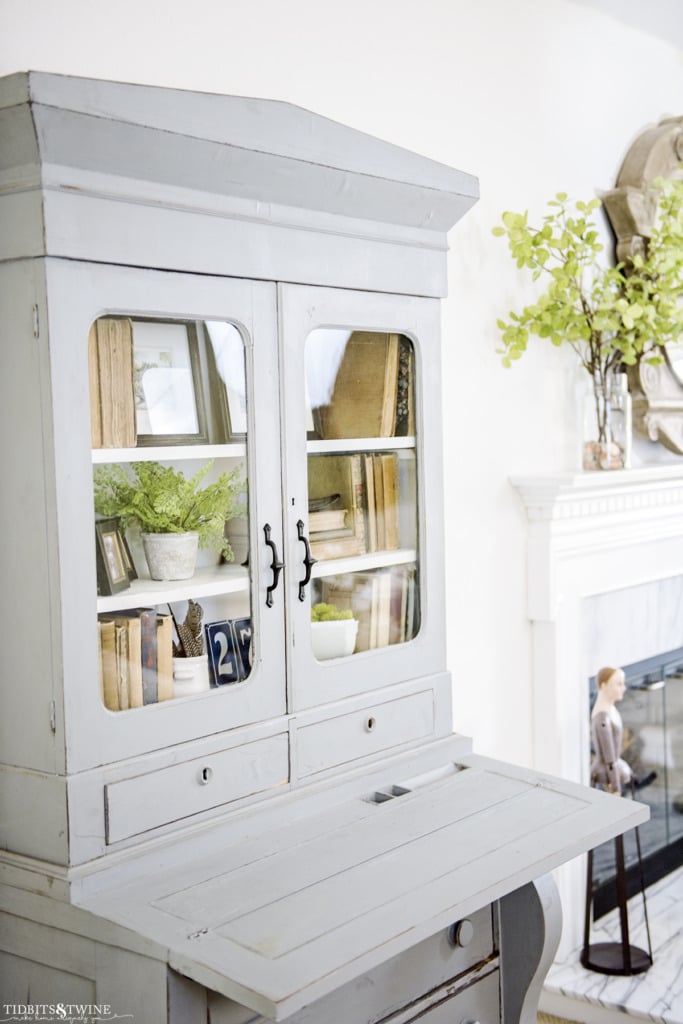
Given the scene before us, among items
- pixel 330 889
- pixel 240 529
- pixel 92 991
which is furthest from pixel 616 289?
pixel 92 991

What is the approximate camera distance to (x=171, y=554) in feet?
5.31

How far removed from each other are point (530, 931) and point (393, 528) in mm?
741

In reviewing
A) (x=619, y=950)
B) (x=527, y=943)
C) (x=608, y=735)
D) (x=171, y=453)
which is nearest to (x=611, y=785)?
(x=608, y=735)

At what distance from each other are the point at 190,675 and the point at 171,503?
0.27 meters

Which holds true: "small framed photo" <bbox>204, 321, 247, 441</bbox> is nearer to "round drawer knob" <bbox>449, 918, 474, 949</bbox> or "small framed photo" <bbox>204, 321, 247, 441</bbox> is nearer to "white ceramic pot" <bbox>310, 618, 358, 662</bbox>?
"white ceramic pot" <bbox>310, 618, 358, 662</bbox>

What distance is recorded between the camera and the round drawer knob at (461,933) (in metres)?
1.71

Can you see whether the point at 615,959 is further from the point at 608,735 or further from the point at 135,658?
the point at 135,658

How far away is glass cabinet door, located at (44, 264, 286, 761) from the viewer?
148 centimetres

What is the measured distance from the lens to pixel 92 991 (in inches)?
57.7

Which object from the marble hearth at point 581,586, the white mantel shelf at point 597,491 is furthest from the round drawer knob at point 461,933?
the white mantel shelf at point 597,491

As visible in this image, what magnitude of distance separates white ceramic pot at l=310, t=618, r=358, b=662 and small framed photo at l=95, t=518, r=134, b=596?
371 mm

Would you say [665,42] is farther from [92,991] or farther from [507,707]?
[92,991]

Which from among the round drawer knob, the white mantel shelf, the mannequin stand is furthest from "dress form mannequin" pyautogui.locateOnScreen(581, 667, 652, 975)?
the round drawer knob

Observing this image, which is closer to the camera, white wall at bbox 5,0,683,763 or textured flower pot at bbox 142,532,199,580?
textured flower pot at bbox 142,532,199,580
